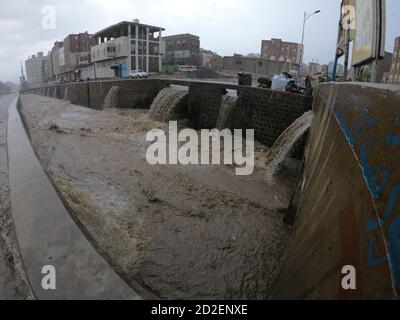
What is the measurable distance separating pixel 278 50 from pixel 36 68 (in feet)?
229

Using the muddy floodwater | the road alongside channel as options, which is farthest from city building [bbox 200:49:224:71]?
the road alongside channel

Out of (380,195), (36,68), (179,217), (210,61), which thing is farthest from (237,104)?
(36,68)

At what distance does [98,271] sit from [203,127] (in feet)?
38.8

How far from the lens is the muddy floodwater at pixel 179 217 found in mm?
3963

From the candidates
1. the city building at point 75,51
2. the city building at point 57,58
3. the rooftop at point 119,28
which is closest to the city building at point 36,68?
the city building at point 57,58

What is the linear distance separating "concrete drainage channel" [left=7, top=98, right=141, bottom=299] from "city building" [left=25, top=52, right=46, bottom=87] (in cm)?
9160

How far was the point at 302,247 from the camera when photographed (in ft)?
9.47

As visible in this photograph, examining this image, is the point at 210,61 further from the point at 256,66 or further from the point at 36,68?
the point at 36,68

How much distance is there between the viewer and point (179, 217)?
562cm

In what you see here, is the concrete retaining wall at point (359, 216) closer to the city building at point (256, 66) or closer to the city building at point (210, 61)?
the city building at point (256, 66)

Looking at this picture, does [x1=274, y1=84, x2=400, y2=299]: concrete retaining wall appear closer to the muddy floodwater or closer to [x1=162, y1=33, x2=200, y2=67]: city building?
the muddy floodwater

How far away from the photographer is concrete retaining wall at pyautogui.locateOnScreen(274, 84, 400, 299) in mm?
1501

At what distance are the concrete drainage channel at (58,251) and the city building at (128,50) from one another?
4322cm

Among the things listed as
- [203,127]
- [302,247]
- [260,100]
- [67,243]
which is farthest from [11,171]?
[203,127]
